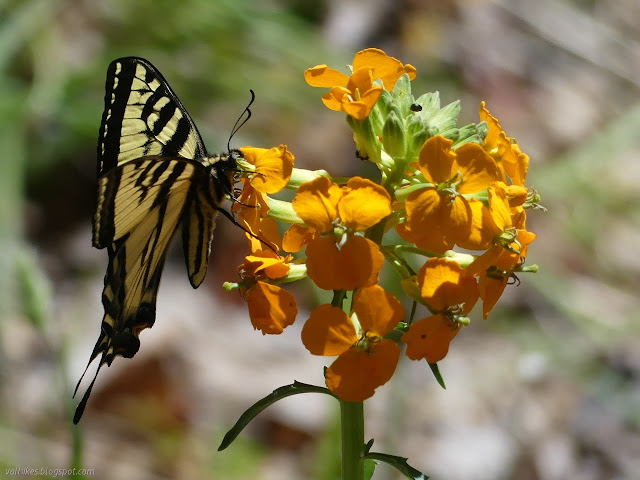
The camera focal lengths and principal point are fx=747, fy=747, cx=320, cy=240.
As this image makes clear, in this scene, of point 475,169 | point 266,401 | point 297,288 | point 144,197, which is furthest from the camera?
point 297,288

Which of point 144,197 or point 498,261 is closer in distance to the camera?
point 498,261

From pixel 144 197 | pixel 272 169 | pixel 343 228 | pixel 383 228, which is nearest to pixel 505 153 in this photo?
pixel 383 228

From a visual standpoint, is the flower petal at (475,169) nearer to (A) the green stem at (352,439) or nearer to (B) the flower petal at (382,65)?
(B) the flower petal at (382,65)

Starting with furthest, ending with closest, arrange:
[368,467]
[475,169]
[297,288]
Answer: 1. [297,288]
2. [368,467]
3. [475,169]

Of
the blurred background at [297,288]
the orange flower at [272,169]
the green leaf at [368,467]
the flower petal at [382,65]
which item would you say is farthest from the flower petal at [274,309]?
the blurred background at [297,288]

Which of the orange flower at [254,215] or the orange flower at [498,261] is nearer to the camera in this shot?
the orange flower at [498,261]

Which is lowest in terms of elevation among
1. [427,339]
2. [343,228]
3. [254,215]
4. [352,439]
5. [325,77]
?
[352,439]

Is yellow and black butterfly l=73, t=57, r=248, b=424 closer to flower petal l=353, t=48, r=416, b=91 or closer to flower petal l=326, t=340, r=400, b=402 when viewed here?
flower petal l=353, t=48, r=416, b=91

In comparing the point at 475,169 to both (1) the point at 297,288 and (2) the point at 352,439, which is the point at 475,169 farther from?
(1) the point at 297,288
